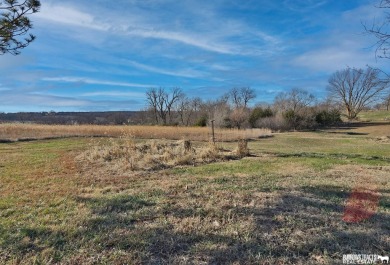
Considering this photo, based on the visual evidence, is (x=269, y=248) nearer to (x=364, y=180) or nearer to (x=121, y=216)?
(x=121, y=216)

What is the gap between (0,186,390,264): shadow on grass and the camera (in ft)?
9.95

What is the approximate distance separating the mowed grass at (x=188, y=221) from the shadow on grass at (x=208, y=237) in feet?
0.04

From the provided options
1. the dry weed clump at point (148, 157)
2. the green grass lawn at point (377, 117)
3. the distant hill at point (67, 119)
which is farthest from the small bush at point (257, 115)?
the dry weed clump at point (148, 157)

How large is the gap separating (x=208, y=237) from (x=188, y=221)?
1.75 feet

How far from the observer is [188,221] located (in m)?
3.94

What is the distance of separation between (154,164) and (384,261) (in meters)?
7.04

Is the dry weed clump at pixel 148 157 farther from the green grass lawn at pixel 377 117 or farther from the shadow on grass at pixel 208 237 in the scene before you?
the green grass lawn at pixel 377 117

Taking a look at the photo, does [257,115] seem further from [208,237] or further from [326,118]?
[208,237]

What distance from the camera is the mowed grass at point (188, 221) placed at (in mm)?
3088

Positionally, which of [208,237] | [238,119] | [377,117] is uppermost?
[238,119]

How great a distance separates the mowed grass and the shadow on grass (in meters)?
0.01

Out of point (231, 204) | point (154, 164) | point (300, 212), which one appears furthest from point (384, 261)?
point (154, 164)

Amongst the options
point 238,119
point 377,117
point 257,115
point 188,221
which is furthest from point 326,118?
point 188,221

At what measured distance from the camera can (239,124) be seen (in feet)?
143
